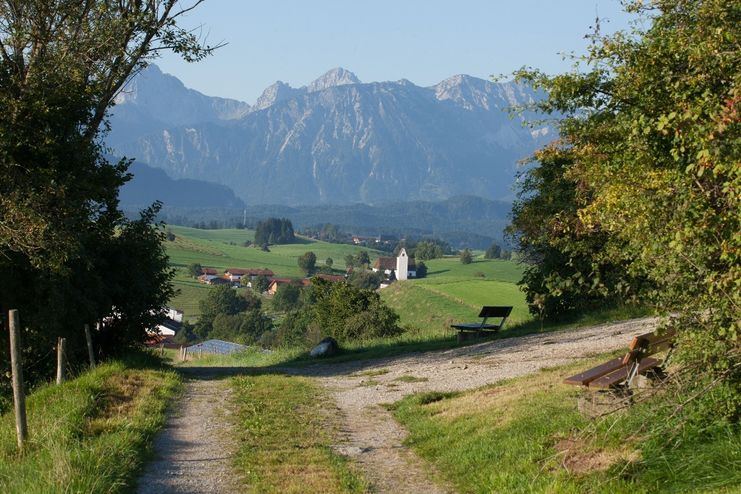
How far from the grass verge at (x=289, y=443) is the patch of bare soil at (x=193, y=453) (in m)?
0.22

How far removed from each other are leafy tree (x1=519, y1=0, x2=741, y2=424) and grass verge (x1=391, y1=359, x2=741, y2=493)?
0.54 m

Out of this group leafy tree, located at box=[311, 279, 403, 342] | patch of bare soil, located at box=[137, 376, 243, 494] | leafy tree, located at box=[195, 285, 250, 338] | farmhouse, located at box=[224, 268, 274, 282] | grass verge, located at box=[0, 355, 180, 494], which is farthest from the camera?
farmhouse, located at box=[224, 268, 274, 282]

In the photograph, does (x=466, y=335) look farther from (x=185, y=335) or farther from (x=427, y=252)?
(x=427, y=252)

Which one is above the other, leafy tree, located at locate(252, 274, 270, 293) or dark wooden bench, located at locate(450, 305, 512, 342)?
dark wooden bench, located at locate(450, 305, 512, 342)

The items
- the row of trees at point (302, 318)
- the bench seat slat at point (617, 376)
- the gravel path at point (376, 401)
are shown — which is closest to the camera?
the gravel path at point (376, 401)

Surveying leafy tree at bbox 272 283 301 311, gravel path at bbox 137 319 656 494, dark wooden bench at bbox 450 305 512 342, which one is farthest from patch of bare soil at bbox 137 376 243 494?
leafy tree at bbox 272 283 301 311

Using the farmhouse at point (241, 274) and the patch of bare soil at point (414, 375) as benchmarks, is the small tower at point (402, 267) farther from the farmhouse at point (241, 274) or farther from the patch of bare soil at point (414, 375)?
the patch of bare soil at point (414, 375)

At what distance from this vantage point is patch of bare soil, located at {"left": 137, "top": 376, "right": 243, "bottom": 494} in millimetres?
9266

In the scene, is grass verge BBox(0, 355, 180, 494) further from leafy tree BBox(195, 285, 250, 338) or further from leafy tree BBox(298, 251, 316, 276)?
leafy tree BBox(298, 251, 316, 276)

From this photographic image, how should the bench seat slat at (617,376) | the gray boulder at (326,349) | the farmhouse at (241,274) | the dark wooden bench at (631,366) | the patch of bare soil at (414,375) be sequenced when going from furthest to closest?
the farmhouse at (241,274) < the gray boulder at (326,349) < the bench seat slat at (617,376) < the dark wooden bench at (631,366) < the patch of bare soil at (414,375)

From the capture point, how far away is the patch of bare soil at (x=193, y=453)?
30.4 feet

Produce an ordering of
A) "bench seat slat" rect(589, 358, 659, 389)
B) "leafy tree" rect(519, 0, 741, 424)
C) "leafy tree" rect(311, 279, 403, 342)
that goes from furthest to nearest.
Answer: "leafy tree" rect(311, 279, 403, 342)
"bench seat slat" rect(589, 358, 659, 389)
"leafy tree" rect(519, 0, 741, 424)

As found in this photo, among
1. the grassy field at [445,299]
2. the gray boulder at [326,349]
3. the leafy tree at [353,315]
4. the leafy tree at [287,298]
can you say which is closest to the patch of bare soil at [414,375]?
the gray boulder at [326,349]

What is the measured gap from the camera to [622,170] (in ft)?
36.3
